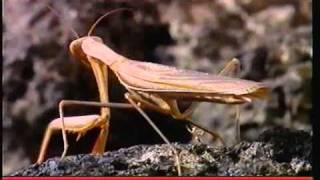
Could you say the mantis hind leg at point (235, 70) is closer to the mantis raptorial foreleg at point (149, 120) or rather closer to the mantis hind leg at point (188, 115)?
the mantis hind leg at point (188, 115)

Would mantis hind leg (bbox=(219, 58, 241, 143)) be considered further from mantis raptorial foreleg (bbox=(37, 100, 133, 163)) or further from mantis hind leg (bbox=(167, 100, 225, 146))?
mantis raptorial foreleg (bbox=(37, 100, 133, 163))

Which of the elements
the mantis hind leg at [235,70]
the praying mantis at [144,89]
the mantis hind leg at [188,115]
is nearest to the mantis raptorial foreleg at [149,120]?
the praying mantis at [144,89]

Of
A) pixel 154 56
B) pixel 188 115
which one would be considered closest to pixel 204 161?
pixel 188 115

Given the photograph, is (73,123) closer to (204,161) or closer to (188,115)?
(188,115)

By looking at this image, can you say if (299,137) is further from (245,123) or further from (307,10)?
(307,10)

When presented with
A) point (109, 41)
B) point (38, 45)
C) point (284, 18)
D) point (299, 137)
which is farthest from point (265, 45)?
point (38, 45)
